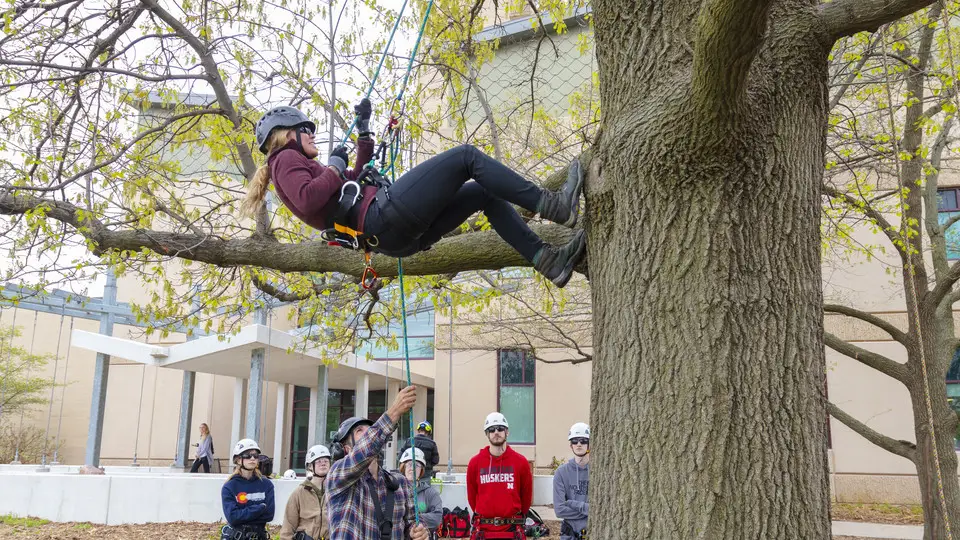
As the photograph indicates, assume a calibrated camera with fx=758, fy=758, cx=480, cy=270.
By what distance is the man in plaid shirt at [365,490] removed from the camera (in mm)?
4754

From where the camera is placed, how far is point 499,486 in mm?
6922

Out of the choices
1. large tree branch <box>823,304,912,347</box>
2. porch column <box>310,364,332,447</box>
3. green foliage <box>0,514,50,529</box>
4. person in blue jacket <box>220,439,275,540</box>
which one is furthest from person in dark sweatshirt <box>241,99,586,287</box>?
porch column <box>310,364,332,447</box>

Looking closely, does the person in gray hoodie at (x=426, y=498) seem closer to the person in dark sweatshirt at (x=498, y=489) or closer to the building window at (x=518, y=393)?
the person in dark sweatshirt at (x=498, y=489)

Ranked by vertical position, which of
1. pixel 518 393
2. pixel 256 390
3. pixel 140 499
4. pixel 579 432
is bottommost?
pixel 140 499

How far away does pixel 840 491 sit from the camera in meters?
15.3

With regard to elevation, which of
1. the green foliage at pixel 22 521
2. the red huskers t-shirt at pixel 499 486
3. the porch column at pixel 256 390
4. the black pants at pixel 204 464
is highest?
the porch column at pixel 256 390

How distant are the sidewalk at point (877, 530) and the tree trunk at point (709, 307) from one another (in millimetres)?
9978

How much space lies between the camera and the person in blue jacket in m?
7.33

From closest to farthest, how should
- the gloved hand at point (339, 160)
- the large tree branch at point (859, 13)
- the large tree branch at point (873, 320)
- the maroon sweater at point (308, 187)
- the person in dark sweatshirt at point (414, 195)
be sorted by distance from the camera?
the large tree branch at point (859, 13), the person in dark sweatshirt at point (414, 195), the maroon sweater at point (308, 187), the gloved hand at point (339, 160), the large tree branch at point (873, 320)

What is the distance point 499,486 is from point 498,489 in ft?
0.09

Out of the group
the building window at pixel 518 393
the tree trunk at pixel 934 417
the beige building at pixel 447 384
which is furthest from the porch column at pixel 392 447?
the tree trunk at pixel 934 417

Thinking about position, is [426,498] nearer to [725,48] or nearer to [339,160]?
[339,160]

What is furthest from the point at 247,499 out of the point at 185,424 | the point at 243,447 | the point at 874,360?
the point at 185,424

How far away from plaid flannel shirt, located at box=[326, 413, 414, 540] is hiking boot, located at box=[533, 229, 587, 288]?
1.54 m
